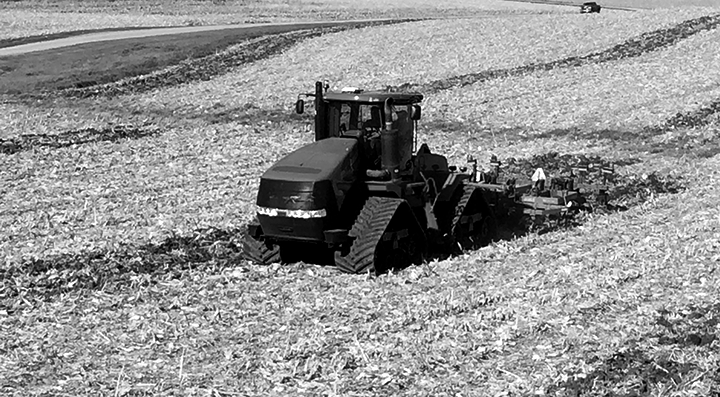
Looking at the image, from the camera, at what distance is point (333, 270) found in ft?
48.8

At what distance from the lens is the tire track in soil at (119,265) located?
13.7 metres

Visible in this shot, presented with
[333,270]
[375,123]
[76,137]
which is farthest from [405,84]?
[333,270]

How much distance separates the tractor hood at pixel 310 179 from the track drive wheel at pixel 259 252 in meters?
1.01

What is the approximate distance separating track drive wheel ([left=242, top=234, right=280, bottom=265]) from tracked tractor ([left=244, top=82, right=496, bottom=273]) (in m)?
0.01

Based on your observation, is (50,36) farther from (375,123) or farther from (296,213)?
(296,213)

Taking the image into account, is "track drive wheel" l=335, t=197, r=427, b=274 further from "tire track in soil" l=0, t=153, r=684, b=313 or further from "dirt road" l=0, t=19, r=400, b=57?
"dirt road" l=0, t=19, r=400, b=57

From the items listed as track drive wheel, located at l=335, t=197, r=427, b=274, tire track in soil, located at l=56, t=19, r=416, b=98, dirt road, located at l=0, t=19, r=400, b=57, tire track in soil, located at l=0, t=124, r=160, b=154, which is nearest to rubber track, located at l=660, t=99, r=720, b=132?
tire track in soil, located at l=0, t=124, r=160, b=154

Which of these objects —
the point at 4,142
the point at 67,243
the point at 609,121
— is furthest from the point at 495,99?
the point at 67,243

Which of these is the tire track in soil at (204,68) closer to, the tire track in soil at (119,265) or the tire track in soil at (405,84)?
the tire track in soil at (405,84)

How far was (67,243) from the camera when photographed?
53.4ft

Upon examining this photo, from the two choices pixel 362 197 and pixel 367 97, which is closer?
pixel 362 197

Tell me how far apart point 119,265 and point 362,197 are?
11.8 ft

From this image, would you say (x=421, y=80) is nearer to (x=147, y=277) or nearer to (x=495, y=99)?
(x=495, y=99)

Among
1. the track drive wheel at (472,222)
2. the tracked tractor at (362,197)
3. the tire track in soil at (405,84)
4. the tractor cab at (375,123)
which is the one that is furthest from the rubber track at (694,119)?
the tractor cab at (375,123)
